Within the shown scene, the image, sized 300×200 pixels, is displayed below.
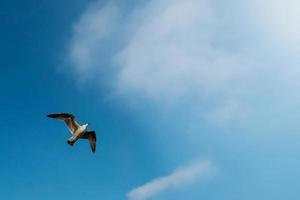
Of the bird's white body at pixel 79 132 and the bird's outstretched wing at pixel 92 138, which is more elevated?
the bird's outstretched wing at pixel 92 138

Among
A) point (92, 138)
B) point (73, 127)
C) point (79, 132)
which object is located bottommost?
point (79, 132)

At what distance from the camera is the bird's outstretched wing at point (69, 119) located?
76.9m

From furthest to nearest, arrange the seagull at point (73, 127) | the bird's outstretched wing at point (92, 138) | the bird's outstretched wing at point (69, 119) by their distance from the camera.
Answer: the bird's outstretched wing at point (92, 138) → the bird's outstretched wing at point (69, 119) → the seagull at point (73, 127)

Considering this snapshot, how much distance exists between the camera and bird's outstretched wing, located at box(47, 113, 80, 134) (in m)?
76.9

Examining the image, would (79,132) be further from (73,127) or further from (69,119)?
(69,119)

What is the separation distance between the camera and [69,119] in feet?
254

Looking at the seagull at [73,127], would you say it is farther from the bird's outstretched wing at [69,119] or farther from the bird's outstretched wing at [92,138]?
the bird's outstretched wing at [92,138]

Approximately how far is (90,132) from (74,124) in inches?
205

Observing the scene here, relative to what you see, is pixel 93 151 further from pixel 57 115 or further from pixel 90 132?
pixel 57 115

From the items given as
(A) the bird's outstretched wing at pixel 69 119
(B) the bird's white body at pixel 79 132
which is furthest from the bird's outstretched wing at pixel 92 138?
(A) the bird's outstretched wing at pixel 69 119

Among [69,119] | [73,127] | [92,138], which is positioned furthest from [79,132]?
[92,138]

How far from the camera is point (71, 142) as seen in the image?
246 feet

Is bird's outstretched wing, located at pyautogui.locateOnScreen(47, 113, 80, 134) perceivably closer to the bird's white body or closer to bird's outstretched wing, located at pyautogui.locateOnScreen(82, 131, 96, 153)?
the bird's white body

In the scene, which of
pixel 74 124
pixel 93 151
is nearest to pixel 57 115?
pixel 74 124
